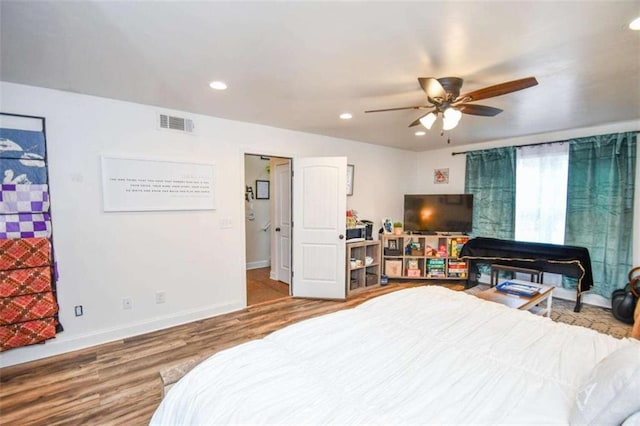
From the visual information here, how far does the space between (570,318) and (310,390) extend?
3866mm

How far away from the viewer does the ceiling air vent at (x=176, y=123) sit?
3133 mm

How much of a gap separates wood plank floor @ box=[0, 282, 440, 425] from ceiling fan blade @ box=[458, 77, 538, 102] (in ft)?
9.25

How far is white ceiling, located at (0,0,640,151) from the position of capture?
1531 mm

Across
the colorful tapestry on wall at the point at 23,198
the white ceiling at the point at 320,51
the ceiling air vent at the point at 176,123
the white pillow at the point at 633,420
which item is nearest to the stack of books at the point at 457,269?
the white ceiling at the point at 320,51

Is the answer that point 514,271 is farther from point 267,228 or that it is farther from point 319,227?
point 267,228

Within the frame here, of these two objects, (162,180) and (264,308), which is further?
(264,308)

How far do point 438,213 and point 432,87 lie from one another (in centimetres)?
341

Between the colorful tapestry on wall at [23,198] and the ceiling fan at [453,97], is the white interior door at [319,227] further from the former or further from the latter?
the colorful tapestry on wall at [23,198]

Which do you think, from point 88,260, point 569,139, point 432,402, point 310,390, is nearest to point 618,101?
point 569,139

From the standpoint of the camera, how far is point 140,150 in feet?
9.90

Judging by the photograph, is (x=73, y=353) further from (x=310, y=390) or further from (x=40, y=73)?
(x=310, y=390)

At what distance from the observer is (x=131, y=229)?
118 inches

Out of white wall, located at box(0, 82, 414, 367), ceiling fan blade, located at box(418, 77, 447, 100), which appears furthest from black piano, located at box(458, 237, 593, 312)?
white wall, located at box(0, 82, 414, 367)

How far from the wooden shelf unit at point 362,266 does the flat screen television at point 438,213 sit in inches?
37.5
